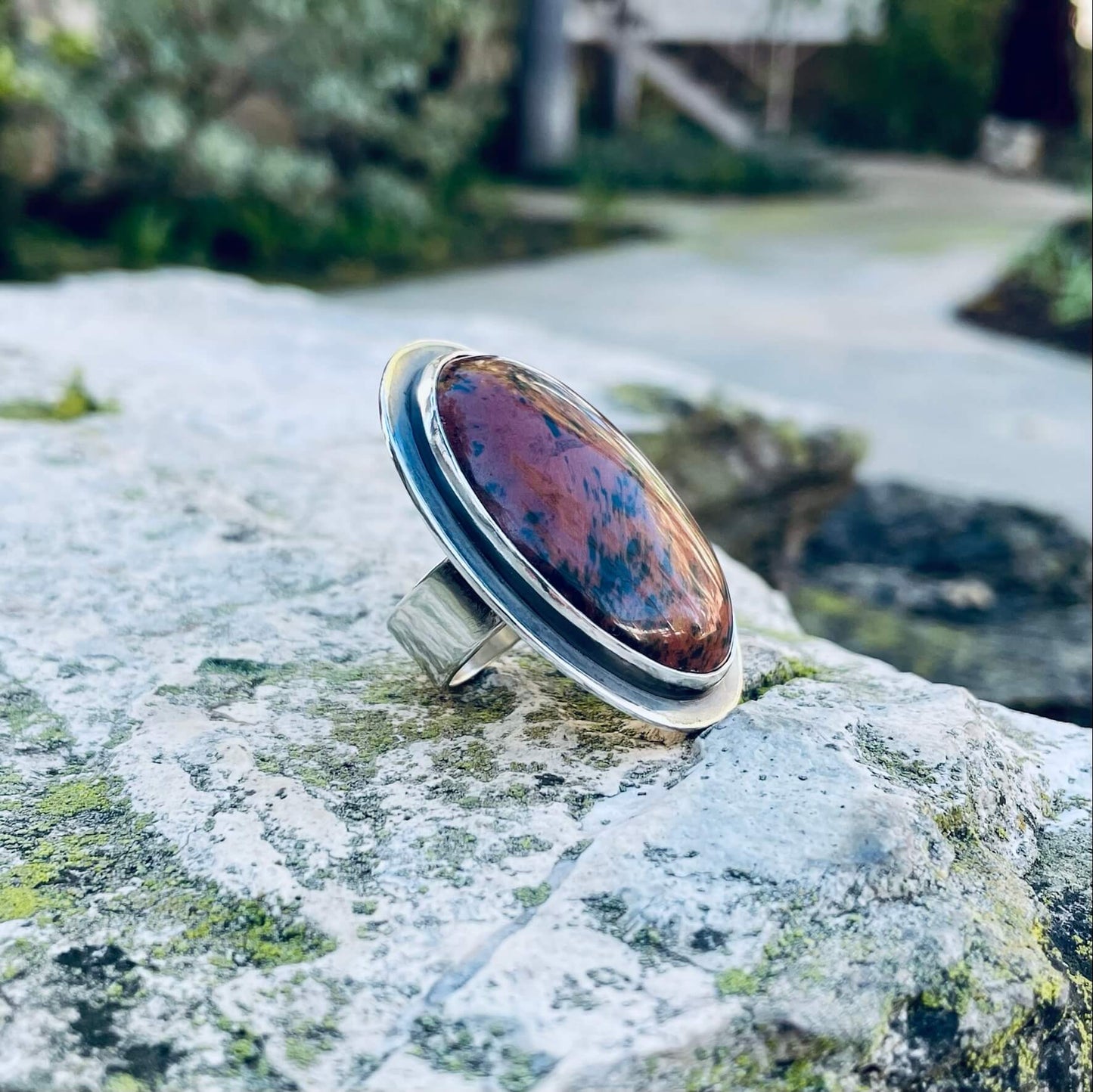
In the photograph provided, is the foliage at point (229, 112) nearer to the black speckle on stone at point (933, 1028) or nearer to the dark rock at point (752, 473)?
the dark rock at point (752, 473)

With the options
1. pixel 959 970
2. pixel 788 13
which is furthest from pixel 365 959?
pixel 788 13

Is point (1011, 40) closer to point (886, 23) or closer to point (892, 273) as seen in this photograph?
point (886, 23)

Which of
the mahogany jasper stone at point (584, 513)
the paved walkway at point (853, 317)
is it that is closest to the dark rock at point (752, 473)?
the paved walkway at point (853, 317)

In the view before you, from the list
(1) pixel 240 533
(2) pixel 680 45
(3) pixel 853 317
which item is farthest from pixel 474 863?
(2) pixel 680 45

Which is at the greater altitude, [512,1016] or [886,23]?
[886,23]

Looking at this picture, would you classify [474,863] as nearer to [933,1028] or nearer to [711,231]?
[933,1028]

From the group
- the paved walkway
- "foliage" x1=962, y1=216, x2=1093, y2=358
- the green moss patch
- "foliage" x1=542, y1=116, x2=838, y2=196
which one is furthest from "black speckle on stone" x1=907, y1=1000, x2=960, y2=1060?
"foliage" x1=542, y1=116, x2=838, y2=196
